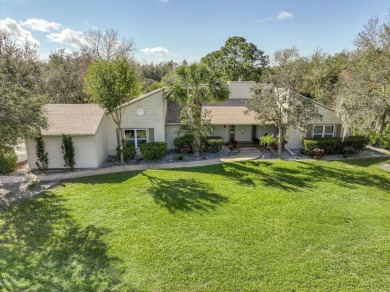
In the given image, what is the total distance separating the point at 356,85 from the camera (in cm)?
1501

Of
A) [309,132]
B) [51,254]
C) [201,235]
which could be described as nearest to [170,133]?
[309,132]

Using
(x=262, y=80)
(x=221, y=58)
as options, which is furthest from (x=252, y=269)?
(x=221, y=58)

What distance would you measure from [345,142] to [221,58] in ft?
119

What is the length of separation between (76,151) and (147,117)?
534 centimetres

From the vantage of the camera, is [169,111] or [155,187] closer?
[155,187]

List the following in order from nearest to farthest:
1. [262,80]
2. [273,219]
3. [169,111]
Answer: [273,219], [262,80], [169,111]

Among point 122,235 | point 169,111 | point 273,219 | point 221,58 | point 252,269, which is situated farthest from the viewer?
point 221,58

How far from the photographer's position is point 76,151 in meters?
15.3

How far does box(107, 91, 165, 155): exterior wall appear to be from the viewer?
17.3 metres

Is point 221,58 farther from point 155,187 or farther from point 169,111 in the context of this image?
point 155,187

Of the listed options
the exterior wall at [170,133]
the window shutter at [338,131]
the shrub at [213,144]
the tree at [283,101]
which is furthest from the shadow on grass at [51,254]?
the window shutter at [338,131]

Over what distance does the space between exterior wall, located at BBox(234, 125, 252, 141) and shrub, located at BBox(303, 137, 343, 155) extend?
16.4 feet

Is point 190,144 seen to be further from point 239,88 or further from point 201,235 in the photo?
point 201,235

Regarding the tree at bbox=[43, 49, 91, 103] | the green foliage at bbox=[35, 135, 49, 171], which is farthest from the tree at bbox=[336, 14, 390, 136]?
the tree at bbox=[43, 49, 91, 103]
